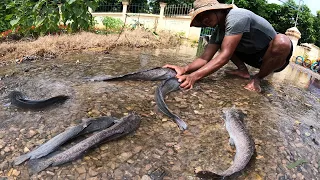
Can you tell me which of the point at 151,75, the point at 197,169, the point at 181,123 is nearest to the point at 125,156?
the point at 197,169

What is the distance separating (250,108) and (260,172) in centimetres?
131

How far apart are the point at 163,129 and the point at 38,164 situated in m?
1.17

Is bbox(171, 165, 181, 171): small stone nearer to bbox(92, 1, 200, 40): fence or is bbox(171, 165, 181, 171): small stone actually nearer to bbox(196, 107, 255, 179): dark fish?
bbox(196, 107, 255, 179): dark fish

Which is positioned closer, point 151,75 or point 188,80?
point 188,80

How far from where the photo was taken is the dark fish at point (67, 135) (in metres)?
1.98

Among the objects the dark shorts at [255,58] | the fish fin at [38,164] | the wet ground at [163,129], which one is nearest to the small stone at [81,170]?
the wet ground at [163,129]

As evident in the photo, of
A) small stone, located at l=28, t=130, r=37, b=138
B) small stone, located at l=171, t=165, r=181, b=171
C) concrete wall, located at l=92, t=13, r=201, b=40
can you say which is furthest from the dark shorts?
concrete wall, located at l=92, t=13, r=201, b=40

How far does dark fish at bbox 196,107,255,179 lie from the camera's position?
1951mm

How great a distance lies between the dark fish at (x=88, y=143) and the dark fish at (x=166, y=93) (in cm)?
40

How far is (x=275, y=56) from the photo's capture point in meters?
3.77

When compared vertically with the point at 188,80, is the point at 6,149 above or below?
below

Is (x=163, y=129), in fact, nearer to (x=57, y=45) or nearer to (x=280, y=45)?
(x=280, y=45)

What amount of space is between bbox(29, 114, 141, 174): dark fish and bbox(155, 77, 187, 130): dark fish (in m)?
0.40

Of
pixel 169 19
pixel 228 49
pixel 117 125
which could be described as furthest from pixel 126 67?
pixel 169 19
